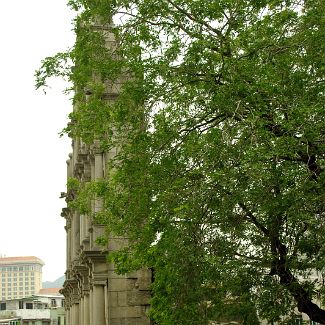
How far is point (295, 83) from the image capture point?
15188 millimetres

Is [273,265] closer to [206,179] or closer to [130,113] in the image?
[206,179]

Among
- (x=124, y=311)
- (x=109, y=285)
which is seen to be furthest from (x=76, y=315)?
(x=124, y=311)

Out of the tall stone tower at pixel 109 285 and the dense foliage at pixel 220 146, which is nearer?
the dense foliage at pixel 220 146

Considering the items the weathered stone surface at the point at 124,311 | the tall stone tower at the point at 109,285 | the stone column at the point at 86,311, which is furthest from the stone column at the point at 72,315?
the weathered stone surface at the point at 124,311

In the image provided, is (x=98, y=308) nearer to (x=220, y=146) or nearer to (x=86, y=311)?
(x=86, y=311)

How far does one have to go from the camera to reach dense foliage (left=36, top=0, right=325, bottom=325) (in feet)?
47.2

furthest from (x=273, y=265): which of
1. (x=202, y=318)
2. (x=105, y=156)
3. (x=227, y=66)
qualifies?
(x=105, y=156)

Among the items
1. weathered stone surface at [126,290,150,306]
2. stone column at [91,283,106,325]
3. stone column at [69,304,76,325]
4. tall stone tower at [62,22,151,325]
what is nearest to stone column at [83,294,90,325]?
tall stone tower at [62,22,151,325]

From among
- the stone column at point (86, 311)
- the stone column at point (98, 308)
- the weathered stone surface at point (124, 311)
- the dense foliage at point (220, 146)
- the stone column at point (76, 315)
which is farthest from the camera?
the stone column at point (76, 315)

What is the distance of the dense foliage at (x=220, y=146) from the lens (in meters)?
14.4

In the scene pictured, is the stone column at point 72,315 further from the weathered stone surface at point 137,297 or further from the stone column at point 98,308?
the weathered stone surface at point 137,297

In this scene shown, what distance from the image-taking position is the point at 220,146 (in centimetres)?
1465

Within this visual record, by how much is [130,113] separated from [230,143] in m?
2.81

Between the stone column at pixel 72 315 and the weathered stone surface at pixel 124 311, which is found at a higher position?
the stone column at pixel 72 315
